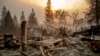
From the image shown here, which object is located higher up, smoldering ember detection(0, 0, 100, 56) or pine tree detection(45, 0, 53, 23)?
pine tree detection(45, 0, 53, 23)

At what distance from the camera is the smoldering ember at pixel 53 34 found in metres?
14.4

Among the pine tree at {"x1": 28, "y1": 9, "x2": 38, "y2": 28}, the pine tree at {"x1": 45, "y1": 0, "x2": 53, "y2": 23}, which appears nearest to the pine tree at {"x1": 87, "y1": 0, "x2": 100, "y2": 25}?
the pine tree at {"x1": 45, "y1": 0, "x2": 53, "y2": 23}

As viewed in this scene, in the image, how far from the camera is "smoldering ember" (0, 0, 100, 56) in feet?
47.2

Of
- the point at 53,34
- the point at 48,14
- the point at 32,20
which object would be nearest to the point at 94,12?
the point at 53,34

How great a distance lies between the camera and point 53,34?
28469mm

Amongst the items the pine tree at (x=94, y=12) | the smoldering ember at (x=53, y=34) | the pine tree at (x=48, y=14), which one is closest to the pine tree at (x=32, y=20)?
the smoldering ember at (x=53, y=34)

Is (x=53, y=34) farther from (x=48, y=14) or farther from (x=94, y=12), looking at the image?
(x=48, y=14)

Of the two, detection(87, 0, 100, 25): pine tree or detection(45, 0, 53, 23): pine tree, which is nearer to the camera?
detection(87, 0, 100, 25): pine tree

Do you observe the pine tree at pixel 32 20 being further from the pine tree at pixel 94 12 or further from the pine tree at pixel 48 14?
the pine tree at pixel 94 12

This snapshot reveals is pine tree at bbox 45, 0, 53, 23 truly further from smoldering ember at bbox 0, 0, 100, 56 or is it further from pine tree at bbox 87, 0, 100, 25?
pine tree at bbox 87, 0, 100, 25

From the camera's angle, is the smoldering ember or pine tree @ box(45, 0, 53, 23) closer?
the smoldering ember

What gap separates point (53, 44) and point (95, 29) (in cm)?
1018

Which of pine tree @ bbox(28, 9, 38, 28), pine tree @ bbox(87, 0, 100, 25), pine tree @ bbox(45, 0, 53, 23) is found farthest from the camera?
pine tree @ bbox(28, 9, 38, 28)

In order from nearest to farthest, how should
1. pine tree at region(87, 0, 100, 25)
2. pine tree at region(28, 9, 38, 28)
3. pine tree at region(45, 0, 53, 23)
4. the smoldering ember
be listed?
the smoldering ember → pine tree at region(87, 0, 100, 25) → pine tree at region(45, 0, 53, 23) → pine tree at region(28, 9, 38, 28)
